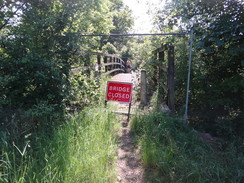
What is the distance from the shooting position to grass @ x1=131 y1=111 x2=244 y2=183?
2439 mm

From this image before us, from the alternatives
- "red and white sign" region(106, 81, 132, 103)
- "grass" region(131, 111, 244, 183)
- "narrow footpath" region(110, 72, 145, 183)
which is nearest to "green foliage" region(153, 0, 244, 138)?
"grass" region(131, 111, 244, 183)

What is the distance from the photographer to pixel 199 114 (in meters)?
4.41

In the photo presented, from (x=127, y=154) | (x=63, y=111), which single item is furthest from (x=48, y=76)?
(x=127, y=154)

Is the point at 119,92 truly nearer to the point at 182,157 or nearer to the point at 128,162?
the point at 128,162

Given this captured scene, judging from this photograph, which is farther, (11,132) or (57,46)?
(57,46)

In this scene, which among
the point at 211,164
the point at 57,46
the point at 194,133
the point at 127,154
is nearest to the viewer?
the point at 211,164

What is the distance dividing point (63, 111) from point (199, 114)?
3055 millimetres

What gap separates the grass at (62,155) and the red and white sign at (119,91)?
1.31m

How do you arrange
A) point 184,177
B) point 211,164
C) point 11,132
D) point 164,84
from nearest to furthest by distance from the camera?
point 184,177 < point 211,164 < point 11,132 < point 164,84

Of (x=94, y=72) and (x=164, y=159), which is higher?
(x=94, y=72)

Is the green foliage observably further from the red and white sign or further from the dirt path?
the dirt path

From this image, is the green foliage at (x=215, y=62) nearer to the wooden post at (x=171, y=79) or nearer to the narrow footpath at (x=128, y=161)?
the wooden post at (x=171, y=79)

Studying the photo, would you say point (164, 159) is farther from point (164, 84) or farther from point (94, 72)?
point (94, 72)

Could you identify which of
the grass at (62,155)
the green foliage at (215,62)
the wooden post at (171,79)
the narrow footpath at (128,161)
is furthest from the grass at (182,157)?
the wooden post at (171,79)
